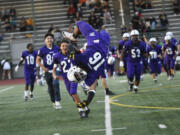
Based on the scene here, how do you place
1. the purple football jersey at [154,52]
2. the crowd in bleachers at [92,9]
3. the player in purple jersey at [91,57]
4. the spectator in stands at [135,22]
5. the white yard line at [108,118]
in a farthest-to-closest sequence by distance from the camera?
1. the crowd in bleachers at [92,9]
2. the spectator in stands at [135,22]
3. the purple football jersey at [154,52]
4. the player in purple jersey at [91,57]
5. the white yard line at [108,118]

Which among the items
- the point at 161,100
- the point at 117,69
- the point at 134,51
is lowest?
the point at 117,69

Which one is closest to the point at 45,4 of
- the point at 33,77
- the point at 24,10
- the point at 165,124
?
the point at 24,10

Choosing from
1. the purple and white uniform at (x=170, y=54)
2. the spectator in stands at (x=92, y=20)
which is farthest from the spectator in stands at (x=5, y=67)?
the purple and white uniform at (x=170, y=54)

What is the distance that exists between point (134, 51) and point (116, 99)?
6.44ft

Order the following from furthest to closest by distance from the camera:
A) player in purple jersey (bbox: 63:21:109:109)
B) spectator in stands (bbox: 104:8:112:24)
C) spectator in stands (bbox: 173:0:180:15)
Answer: spectator in stands (bbox: 173:0:180:15), spectator in stands (bbox: 104:8:112:24), player in purple jersey (bbox: 63:21:109:109)

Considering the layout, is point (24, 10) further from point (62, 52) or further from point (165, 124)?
point (165, 124)

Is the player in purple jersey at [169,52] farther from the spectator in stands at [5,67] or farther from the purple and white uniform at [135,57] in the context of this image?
the spectator in stands at [5,67]

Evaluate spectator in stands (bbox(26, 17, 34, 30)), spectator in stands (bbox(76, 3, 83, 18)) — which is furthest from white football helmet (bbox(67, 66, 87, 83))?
spectator in stands (bbox(26, 17, 34, 30))

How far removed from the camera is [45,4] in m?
31.3

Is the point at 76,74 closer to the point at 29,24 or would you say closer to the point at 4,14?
the point at 29,24

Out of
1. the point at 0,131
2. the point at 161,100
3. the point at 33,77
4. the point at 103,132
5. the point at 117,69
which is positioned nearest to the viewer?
the point at 103,132

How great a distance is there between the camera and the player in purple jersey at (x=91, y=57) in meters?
8.41

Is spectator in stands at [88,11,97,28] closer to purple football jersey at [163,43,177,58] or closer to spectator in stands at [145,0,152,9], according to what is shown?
spectator in stands at [145,0,152,9]

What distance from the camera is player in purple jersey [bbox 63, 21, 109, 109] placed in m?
8.41
